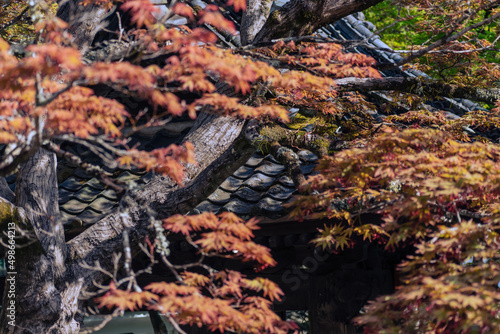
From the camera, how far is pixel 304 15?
13.6 ft

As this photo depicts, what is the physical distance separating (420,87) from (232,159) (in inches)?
66.6

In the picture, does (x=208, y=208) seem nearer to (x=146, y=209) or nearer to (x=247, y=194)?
(x=247, y=194)

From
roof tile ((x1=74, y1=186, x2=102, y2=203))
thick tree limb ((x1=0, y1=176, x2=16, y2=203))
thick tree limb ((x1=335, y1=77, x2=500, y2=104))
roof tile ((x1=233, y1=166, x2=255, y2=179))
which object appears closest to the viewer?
thick tree limb ((x1=335, y1=77, x2=500, y2=104))

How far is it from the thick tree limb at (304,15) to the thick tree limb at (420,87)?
21.0 inches

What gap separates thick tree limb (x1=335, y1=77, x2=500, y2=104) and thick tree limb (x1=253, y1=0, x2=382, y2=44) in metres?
0.53

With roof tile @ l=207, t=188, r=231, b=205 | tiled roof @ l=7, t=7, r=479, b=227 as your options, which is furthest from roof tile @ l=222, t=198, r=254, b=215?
roof tile @ l=207, t=188, r=231, b=205

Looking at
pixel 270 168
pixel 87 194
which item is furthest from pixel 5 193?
pixel 270 168

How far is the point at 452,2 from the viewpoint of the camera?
15.5ft

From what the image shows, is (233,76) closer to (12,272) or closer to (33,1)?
(33,1)

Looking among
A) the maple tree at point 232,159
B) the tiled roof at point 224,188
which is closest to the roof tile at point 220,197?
the tiled roof at point 224,188

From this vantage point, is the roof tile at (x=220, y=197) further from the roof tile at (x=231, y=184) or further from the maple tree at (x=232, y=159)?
the maple tree at (x=232, y=159)

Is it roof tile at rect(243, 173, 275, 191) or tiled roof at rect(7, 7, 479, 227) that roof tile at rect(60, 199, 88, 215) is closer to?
tiled roof at rect(7, 7, 479, 227)

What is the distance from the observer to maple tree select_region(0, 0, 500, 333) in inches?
110

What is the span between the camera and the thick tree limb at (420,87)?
4.34 metres
